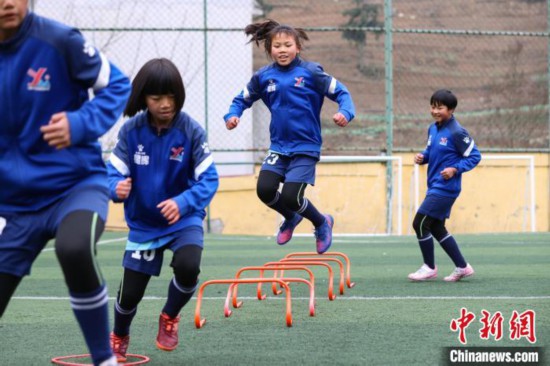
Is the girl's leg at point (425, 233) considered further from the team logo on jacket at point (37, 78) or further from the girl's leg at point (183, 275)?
the team logo on jacket at point (37, 78)

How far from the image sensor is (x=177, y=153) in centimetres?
555

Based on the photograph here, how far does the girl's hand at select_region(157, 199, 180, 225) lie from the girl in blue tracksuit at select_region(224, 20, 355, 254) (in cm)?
364

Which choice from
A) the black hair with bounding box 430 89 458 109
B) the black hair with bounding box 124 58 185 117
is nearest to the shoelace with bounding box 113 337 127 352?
the black hair with bounding box 124 58 185 117

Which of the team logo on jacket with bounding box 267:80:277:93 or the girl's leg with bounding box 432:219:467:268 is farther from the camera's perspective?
the girl's leg with bounding box 432:219:467:268

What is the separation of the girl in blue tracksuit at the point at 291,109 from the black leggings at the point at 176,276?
329cm

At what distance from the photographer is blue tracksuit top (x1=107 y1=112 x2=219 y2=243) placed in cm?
555

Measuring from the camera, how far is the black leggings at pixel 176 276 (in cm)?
559

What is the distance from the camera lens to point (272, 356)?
5.73 m

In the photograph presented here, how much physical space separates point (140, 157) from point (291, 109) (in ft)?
11.6

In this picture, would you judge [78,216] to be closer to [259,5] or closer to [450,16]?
[259,5]

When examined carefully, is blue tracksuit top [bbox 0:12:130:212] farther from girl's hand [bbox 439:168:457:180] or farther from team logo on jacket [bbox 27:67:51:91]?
girl's hand [bbox 439:168:457:180]

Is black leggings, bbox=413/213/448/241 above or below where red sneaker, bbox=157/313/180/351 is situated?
above

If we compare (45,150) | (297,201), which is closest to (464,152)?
(297,201)

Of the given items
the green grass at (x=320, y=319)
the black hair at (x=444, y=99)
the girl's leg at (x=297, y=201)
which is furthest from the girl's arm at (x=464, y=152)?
the girl's leg at (x=297, y=201)
